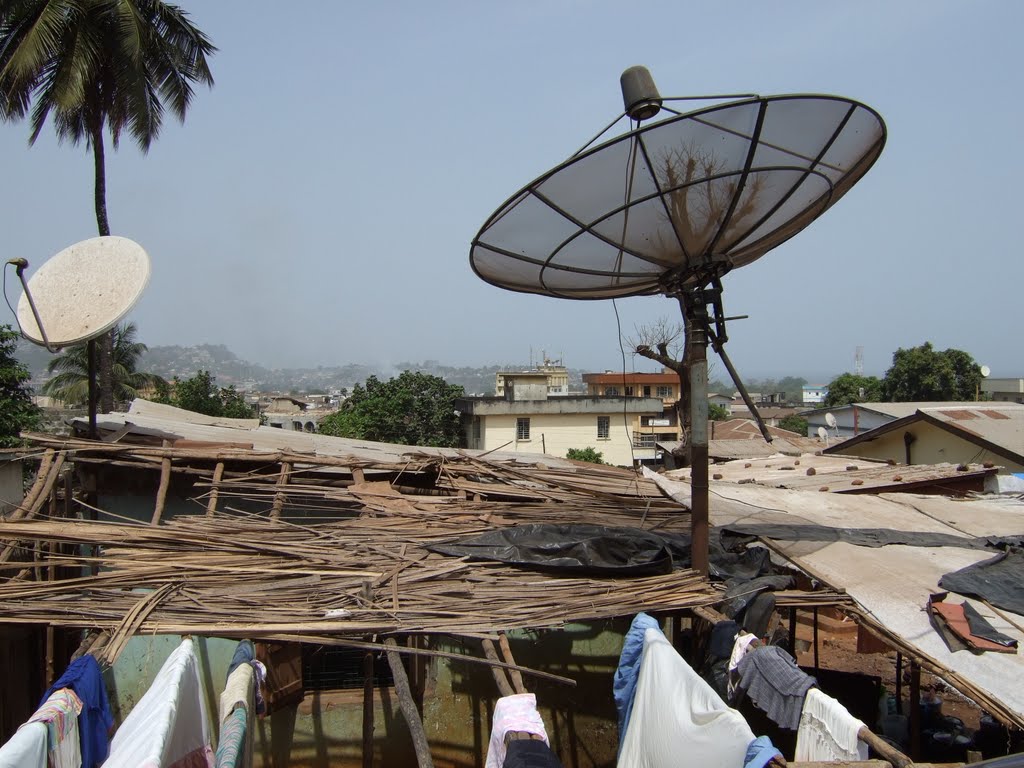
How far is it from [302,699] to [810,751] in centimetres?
577

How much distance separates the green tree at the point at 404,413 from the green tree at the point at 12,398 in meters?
21.3

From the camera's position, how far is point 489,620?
15.0ft

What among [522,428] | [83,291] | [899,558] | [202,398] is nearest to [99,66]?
[83,291]

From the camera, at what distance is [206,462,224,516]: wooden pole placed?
6.79m

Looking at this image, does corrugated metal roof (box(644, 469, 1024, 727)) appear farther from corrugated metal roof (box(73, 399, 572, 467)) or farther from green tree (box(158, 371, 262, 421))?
green tree (box(158, 371, 262, 421))

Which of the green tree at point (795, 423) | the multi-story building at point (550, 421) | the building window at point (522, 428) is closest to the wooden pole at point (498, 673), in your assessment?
the multi-story building at point (550, 421)

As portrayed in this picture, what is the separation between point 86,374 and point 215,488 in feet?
103

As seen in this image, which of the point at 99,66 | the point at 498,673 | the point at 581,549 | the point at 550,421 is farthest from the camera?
the point at 550,421

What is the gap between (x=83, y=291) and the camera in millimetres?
7824

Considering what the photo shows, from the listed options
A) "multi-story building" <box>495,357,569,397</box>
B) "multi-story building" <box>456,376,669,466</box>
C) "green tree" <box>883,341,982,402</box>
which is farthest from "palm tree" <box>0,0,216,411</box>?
"green tree" <box>883,341,982,402</box>

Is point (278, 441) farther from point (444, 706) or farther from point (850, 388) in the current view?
point (850, 388)

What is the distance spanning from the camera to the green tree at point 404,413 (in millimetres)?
40719

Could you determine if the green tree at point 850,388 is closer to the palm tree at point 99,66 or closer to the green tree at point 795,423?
the green tree at point 795,423

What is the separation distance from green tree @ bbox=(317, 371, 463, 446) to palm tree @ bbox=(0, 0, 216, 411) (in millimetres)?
21703
